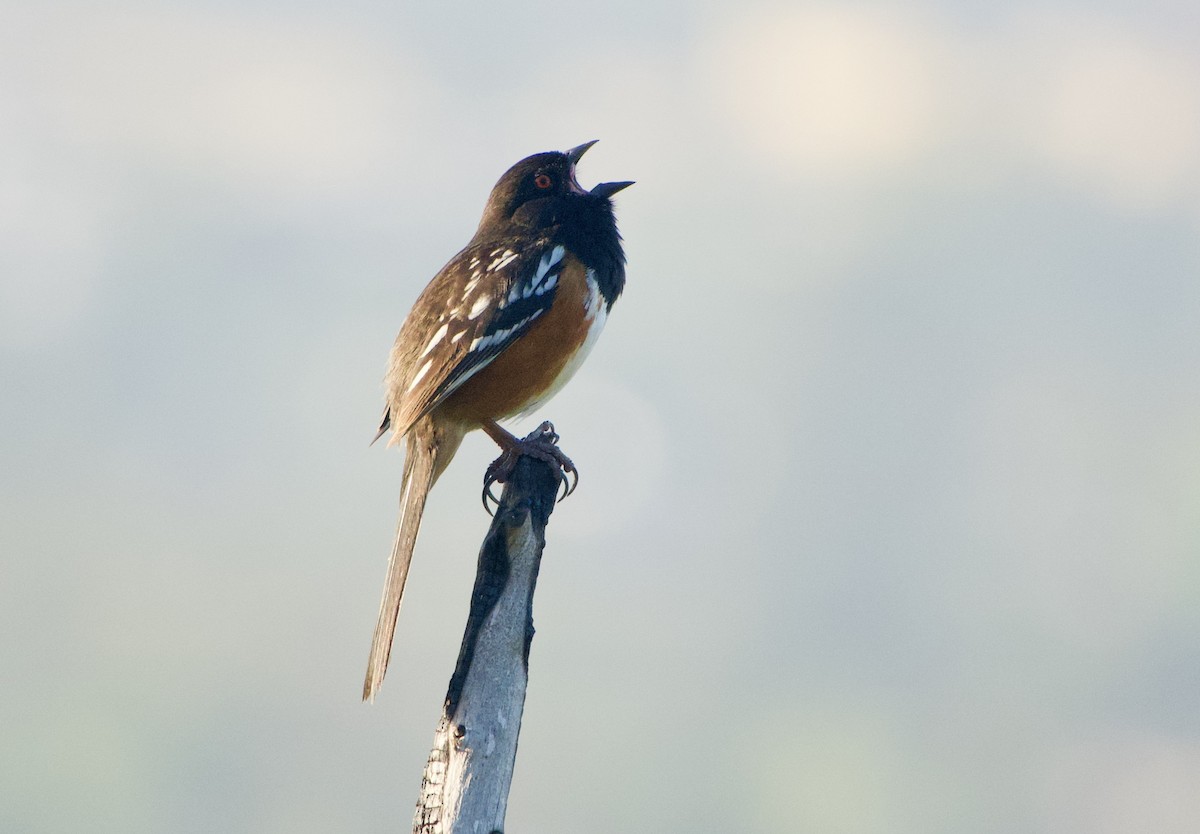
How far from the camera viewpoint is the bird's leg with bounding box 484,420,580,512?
6.27m

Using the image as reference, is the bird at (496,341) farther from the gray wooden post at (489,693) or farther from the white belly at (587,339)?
the gray wooden post at (489,693)

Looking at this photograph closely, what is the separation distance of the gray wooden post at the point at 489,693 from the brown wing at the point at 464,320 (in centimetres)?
136

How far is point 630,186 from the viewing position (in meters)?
7.83

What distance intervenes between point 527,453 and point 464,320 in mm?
978

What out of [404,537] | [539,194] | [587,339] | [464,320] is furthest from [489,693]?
[539,194]

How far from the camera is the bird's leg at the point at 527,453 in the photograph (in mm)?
6266

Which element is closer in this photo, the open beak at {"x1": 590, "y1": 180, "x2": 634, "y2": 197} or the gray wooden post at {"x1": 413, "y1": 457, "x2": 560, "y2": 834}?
the gray wooden post at {"x1": 413, "y1": 457, "x2": 560, "y2": 834}

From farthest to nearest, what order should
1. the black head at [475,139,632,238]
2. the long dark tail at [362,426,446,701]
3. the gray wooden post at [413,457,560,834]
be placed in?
the black head at [475,139,632,238], the long dark tail at [362,426,446,701], the gray wooden post at [413,457,560,834]

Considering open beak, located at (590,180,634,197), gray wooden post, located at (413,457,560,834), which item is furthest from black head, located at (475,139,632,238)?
gray wooden post, located at (413,457,560,834)

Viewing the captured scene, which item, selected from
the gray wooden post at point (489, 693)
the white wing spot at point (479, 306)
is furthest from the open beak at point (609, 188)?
the gray wooden post at point (489, 693)

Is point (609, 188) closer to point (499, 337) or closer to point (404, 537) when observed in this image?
point (499, 337)

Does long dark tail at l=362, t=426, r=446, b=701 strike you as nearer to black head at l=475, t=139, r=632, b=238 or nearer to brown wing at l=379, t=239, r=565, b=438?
brown wing at l=379, t=239, r=565, b=438

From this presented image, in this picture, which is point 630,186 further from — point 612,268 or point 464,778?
point 464,778

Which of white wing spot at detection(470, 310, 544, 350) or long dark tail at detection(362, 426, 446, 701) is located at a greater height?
white wing spot at detection(470, 310, 544, 350)
